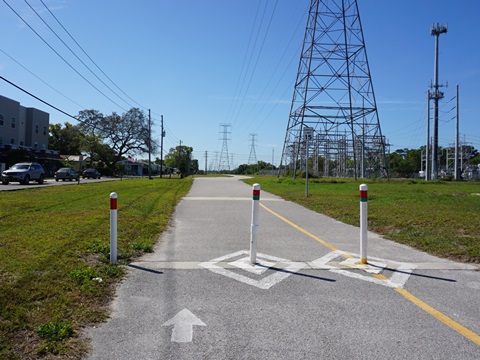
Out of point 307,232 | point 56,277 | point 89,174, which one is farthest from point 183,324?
point 89,174

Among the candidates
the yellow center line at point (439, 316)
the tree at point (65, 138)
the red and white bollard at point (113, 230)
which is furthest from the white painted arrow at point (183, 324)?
the tree at point (65, 138)

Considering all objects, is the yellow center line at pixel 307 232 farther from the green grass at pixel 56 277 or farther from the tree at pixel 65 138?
the tree at pixel 65 138

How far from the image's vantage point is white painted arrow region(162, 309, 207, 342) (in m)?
3.83

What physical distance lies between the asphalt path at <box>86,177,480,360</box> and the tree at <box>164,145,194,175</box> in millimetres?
109995

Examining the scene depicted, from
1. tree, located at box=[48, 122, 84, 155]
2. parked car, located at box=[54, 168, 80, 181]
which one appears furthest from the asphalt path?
tree, located at box=[48, 122, 84, 155]

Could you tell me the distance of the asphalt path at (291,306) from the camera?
3658 millimetres

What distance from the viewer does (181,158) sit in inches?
5002

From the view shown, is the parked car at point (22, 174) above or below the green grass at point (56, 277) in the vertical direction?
above

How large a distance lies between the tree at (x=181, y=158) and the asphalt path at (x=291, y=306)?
361 feet

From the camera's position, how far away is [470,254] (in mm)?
7500

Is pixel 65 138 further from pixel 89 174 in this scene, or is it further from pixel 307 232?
pixel 307 232

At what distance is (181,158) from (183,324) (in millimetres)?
124375

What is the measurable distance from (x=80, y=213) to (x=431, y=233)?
9.33m

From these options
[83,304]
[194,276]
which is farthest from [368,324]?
[83,304]
